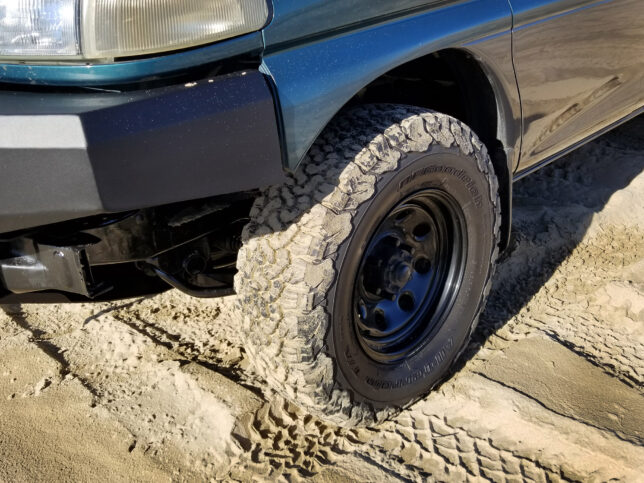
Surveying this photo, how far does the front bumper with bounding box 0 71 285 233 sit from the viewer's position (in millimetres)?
1330

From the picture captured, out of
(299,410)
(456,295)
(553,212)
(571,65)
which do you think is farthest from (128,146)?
(553,212)

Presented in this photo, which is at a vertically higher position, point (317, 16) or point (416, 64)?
point (317, 16)

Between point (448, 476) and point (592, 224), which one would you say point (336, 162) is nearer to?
point (448, 476)

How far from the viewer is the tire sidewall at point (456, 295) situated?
1.79 m

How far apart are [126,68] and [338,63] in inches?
20.5

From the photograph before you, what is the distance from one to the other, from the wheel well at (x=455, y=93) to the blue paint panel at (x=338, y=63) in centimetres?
22

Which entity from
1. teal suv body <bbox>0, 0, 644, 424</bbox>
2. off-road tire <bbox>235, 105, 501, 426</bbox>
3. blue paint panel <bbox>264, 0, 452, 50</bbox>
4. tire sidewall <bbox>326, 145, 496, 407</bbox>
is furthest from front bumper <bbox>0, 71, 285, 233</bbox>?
tire sidewall <bbox>326, 145, 496, 407</bbox>

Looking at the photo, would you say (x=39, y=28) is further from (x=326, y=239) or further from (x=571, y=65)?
(x=571, y=65)

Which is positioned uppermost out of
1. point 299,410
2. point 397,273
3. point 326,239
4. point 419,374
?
point 326,239

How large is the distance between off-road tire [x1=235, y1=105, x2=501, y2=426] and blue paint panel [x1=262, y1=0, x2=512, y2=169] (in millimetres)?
174

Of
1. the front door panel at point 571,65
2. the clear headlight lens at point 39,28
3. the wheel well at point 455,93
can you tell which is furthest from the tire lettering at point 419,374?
the clear headlight lens at point 39,28

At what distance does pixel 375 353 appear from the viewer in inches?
81.2

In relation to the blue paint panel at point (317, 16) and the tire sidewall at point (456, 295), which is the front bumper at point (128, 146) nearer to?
the blue paint panel at point (317, 16)

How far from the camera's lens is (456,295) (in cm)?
225
